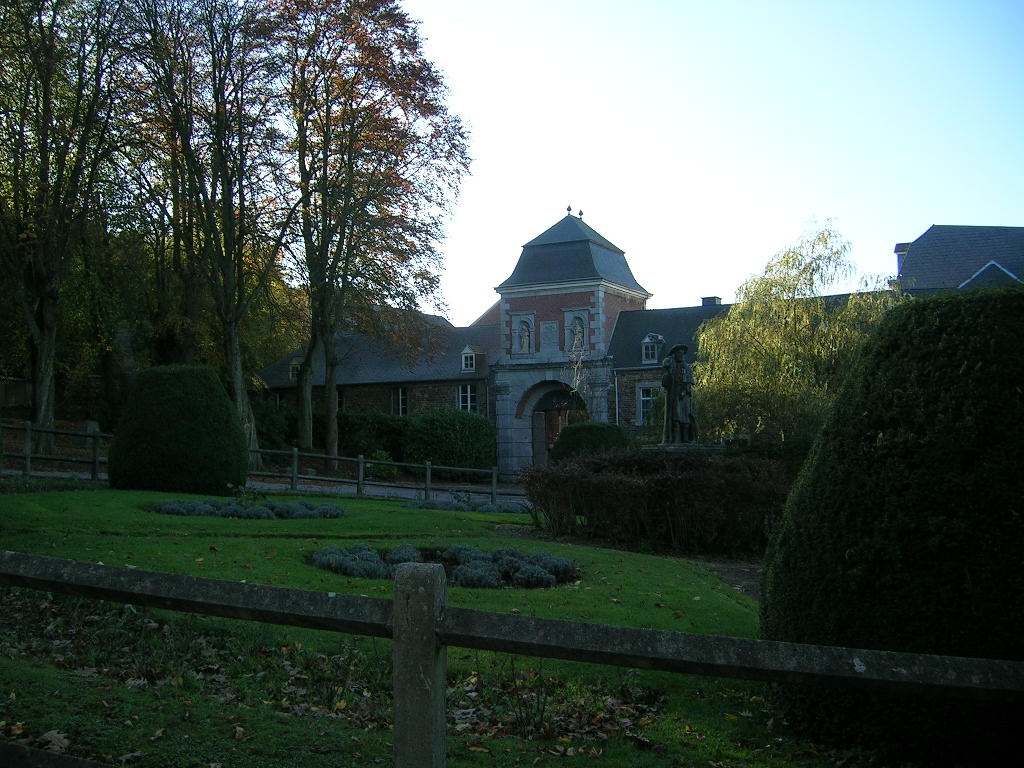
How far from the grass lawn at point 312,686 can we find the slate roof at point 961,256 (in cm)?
2869

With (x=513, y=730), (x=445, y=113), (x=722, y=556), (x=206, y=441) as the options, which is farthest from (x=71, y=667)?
(x=445, y=113)

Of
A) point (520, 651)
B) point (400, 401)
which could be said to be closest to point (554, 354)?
point (400, 401)

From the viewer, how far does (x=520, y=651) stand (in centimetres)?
345

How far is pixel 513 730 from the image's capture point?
5.71m

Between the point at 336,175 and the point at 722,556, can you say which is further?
the point at 336,175

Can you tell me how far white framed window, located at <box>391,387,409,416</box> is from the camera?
1785 inches

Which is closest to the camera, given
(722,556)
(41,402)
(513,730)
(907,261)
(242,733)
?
(242,733)

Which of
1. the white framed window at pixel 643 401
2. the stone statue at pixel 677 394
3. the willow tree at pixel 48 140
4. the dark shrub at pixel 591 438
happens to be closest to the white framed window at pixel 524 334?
the white framed window at pixel 643 401

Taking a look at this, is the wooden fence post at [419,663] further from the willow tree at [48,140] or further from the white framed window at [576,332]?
the white framed window at [576,332]

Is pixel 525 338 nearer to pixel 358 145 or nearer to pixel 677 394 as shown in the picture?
pixel 358 145

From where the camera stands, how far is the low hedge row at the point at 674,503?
14.6 meters

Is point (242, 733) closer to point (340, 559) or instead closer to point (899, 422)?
point (899, 422)

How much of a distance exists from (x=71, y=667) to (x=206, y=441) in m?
12.7

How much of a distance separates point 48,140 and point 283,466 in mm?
13575
